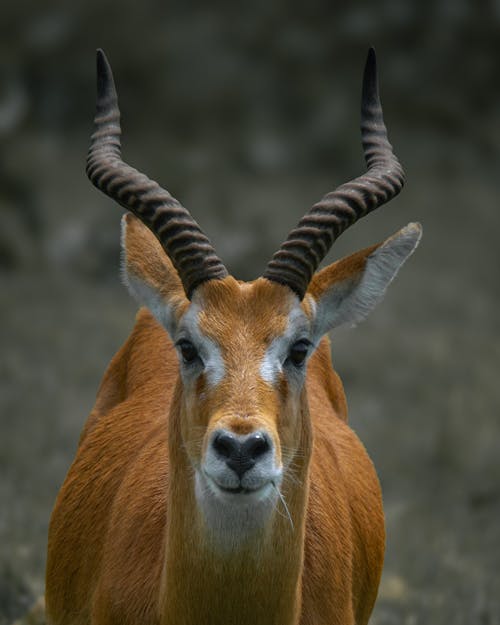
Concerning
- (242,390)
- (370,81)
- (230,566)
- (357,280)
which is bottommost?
(230,566)

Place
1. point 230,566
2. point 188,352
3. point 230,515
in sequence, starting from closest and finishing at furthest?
point 230,515 < point 230,566 < point 188,352

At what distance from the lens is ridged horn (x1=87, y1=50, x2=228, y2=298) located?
15.7ft

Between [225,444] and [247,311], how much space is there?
0.68 m

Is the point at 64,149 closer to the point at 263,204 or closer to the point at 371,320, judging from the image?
the point at 263,204

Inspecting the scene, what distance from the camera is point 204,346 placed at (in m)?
4.58

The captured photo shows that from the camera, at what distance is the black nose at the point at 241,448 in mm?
4098

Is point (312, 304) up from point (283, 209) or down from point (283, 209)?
down

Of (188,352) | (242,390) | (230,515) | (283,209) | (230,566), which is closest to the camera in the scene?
(242,390)

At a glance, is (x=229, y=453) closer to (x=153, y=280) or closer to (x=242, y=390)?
A: (x=242, y=390)

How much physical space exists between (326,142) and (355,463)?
20.4 metres

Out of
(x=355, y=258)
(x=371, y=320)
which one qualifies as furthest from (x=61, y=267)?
(x=355, y=258)

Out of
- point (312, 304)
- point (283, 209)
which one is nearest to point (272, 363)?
point (312, 304)

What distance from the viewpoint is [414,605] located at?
7934 millimetres

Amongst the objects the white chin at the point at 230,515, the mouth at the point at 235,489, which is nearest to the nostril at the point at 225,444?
the mouth at the point at 235,489
